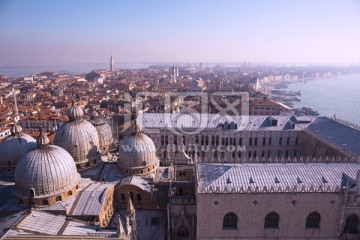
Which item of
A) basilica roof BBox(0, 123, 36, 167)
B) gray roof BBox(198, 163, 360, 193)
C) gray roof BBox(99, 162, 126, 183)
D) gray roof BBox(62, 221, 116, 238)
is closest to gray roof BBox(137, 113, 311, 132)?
gray roof BBox(99, 162, 126, 183)

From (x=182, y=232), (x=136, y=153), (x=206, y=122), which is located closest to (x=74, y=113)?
(x=136, y=153)

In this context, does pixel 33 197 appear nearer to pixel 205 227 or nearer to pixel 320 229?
pixel 205 227

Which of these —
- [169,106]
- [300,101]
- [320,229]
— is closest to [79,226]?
[320,229]

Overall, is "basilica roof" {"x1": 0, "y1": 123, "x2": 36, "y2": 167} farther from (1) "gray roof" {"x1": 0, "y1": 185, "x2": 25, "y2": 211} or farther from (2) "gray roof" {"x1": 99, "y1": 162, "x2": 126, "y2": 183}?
(2) "gray roof" {"x1": 99, "y1": 162, "x2": 126, "y2": 183}

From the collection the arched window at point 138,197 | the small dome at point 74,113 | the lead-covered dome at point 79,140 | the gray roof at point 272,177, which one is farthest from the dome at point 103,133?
the gray roof at point 272,177

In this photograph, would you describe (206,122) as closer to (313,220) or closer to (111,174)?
(111,174)
